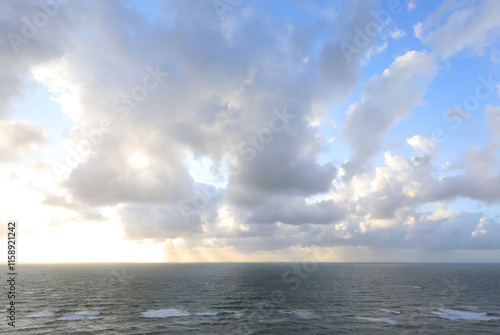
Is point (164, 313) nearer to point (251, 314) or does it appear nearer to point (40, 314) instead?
point (251, 314)

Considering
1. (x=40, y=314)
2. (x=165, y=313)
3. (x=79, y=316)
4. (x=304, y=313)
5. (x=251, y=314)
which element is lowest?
(x=304, y=313)

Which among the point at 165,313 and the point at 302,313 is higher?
the point at 165,313

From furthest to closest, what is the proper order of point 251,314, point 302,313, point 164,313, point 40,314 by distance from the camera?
1. point 302,313
2. point 251,314
3. point 164,313
4. point 40,314

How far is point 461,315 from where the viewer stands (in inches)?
3332

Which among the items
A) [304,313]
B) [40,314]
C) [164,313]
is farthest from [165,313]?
[304,313]

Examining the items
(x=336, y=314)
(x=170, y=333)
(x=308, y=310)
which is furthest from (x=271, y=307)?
(x=170, y=333)

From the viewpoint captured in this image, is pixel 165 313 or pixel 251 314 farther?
pixel 251 314

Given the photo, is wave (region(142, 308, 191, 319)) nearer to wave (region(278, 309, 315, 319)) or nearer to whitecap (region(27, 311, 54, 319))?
whitecap (region(27, 311, 54, 319))

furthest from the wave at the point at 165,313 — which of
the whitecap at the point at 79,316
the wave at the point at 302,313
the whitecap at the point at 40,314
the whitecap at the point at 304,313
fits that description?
the whitecap at the point at 304,313

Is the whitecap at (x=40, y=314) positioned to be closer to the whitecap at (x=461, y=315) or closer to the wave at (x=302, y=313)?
the wave at (x=302, y=313)

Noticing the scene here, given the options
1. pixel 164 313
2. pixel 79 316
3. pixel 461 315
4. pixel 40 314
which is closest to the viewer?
pixel 79 316

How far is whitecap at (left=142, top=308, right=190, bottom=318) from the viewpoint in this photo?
80.2 meters

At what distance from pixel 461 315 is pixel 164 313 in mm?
95905

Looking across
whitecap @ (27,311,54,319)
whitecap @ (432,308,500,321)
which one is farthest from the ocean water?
whitecap @ (27,311,54,319)
